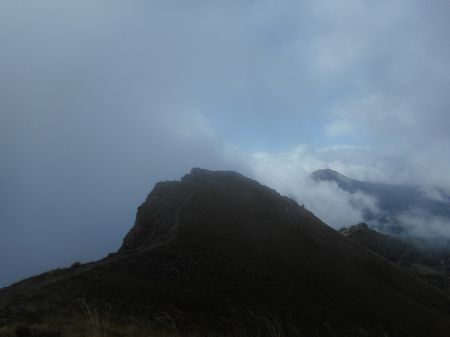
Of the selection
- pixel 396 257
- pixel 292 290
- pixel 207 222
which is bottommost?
pixel 292 290

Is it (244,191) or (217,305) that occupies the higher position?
(244,191)

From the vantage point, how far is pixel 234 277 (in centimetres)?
3856

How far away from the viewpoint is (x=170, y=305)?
26.5 meters

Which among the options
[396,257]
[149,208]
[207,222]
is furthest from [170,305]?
[396,257]

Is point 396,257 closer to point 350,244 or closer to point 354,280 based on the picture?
point 350,244

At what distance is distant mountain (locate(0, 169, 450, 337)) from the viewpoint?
2456 cm

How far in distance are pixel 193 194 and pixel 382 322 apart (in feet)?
101

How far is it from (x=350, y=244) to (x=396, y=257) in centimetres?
13364

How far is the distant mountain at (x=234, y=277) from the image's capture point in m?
24.6

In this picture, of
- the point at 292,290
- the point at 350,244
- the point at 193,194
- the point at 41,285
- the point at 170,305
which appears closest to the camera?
the point at 41,285

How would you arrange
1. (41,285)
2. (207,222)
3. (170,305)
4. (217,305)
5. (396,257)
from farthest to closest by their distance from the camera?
(396,257) → (207,222) → (217,305) → (170,305) → (41,285)

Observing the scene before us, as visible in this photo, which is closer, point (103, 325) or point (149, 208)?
point (103, 325)

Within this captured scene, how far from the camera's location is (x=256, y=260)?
4522 cm

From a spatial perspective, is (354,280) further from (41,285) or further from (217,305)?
(41,285)
